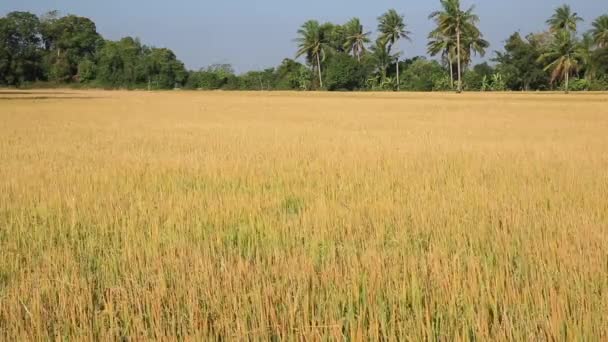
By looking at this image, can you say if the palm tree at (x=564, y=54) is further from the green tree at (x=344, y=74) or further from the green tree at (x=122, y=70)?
the green tree at (x=122, y=70)

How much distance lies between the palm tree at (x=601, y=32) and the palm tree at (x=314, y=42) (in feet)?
105

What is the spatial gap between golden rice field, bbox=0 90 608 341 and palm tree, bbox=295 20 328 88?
6887 centimetres

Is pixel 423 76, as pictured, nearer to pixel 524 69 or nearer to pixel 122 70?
pixel 524 69

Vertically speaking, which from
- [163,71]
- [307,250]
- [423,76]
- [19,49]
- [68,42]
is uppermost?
[68,42]

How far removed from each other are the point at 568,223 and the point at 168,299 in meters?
2.95

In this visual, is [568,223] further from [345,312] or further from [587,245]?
[345,312]

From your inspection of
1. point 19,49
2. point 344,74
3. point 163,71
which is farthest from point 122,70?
point 344,74

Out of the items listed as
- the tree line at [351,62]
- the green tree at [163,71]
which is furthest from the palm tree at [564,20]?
the green tree at [163,71]

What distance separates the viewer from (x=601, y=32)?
57.5m

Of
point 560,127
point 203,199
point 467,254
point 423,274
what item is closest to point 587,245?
point 467,254

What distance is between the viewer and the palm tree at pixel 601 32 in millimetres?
56594

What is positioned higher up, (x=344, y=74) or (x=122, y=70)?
(x=122, y=70)

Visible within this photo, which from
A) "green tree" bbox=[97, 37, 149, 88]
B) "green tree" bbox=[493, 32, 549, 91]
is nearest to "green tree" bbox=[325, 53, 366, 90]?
"green tree" bbox=[493, 32, 549, 91]

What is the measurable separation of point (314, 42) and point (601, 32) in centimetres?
3387
